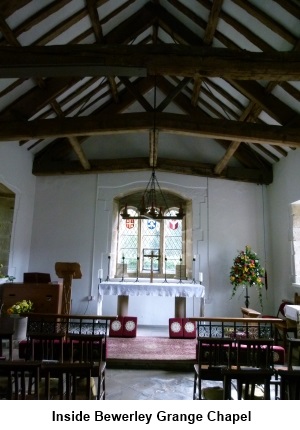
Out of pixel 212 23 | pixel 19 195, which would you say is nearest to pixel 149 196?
pixel 19 195

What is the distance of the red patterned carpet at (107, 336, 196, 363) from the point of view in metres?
4.70

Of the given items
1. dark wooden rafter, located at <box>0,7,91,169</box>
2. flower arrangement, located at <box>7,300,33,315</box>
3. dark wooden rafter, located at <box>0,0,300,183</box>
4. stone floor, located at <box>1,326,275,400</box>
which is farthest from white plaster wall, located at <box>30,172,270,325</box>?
stone floor, located at <box>1,326,275,400</box>

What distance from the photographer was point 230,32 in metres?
5.05

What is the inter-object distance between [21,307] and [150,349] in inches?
86.0

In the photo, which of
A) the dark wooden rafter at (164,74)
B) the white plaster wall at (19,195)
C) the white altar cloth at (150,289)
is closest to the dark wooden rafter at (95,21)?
the dark wooden rafter at (164,74)

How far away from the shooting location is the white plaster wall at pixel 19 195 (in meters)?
6.59

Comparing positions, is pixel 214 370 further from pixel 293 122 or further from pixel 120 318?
pixel 293 122

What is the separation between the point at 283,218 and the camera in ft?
23.5

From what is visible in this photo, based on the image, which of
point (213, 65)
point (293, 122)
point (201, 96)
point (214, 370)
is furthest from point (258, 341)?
point (201, 96)

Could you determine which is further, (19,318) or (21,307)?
(21,307)

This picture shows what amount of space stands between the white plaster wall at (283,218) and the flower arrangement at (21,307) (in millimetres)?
5051

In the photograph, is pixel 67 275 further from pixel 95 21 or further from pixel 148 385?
pixel 95 21

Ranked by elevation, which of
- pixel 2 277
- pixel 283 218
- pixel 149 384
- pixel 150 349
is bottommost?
pixel 149 384

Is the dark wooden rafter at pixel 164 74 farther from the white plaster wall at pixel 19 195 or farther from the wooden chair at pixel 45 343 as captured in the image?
the wooden chair at pixel 45 343
